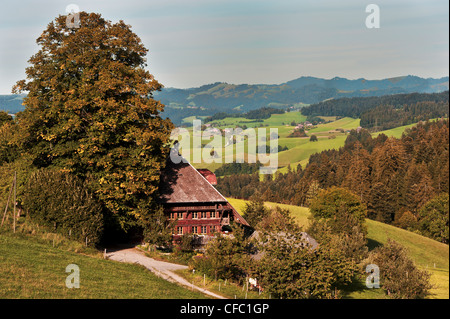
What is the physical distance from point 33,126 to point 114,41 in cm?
961

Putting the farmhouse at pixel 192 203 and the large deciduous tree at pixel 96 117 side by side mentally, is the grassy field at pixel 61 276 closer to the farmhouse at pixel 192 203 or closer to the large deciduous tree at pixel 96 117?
the large deciduous tree at pixel 96 117

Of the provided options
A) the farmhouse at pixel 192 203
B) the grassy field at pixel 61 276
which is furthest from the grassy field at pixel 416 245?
the grassy field at pixel 61 276

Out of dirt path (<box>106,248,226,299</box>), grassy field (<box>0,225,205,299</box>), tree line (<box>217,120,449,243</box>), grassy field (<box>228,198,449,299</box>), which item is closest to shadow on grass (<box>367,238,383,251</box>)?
grassy field (<box>228,198,449,299</box>)

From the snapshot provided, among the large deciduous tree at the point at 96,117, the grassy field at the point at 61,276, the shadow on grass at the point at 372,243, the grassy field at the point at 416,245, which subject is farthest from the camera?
the shadow on grass at the point at 372,243

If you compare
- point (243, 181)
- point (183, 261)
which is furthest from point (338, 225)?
point (243, 181)

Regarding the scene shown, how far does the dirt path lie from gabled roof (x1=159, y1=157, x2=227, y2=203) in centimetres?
646

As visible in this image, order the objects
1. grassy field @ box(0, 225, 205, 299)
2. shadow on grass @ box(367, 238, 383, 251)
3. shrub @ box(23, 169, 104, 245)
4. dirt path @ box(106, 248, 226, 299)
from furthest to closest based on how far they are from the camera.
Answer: shadow on grass @ box(367, 238, 383, 251) → shrub @ box(23, 169, 104, 245) → dirt path @ box(106, 248, 226, 299) → grassy field @ box(0, 225, 205, 299)

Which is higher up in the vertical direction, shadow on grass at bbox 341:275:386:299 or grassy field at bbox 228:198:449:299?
shadow on grass at bbox 341:275:386:299

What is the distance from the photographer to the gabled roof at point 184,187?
45.8 metres

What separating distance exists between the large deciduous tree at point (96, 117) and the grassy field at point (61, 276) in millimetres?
6913

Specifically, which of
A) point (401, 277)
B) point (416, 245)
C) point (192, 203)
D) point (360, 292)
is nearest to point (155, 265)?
point (192, 203)

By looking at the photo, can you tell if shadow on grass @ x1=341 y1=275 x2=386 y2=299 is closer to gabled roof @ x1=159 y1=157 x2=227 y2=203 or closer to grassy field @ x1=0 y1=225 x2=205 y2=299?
gabled roof @ x1=159 y1=157 x2=227 y2=203

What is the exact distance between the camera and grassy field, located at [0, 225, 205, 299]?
79.0 ft
